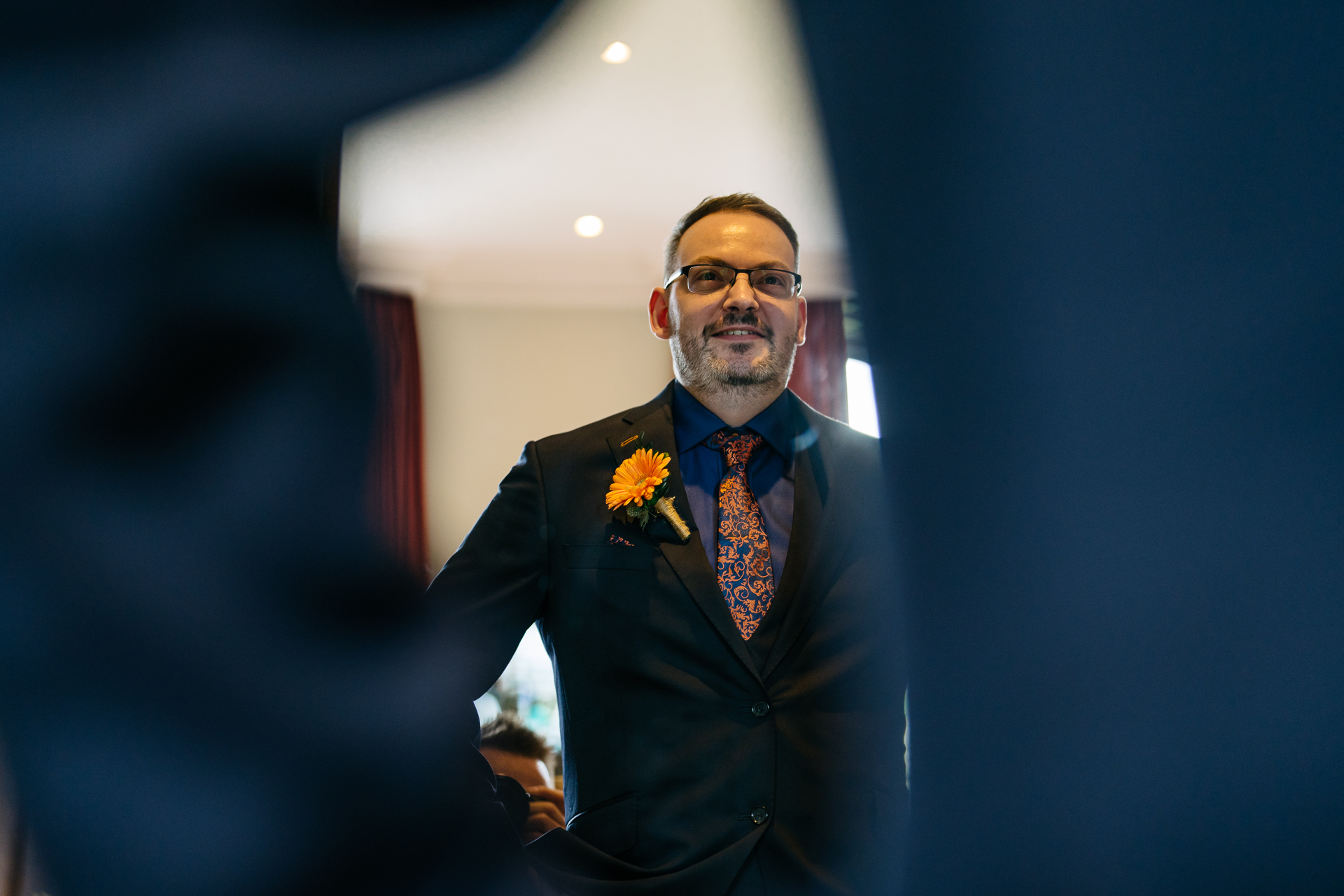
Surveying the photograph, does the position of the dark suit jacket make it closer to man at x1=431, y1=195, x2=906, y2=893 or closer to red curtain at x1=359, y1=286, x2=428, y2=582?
man at x1=431, y1=195, x2=906, y2=893

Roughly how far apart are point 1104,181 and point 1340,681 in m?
0.08

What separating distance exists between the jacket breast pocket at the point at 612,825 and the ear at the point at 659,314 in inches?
22.4

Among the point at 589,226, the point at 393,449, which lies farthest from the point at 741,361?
the point at 589,226

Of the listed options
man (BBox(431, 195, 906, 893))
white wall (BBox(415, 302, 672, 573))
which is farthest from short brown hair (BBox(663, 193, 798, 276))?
white wall (BBox(415, 302, 672, 573))

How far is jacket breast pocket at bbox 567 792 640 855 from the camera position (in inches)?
30.8

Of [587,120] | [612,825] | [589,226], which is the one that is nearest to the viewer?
[587,120]

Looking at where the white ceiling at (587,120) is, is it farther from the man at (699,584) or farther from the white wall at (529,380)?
the white wall at (529,380)

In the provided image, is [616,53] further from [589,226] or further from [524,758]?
[589,226]

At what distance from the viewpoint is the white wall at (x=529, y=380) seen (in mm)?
3086

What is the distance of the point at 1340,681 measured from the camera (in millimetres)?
133

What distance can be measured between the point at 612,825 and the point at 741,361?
504mm

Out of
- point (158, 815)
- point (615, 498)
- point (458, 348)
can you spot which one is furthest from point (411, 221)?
point (458, 348)

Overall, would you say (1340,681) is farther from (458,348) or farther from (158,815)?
(458,348)

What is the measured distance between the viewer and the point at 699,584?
88 centimetres
